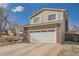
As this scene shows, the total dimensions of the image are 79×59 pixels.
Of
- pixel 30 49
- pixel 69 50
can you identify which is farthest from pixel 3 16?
pixel 69 50

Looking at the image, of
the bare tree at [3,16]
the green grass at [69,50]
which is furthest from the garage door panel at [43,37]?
the bare tree at [3,16]

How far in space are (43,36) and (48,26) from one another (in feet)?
0.86

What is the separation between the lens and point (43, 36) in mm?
5379

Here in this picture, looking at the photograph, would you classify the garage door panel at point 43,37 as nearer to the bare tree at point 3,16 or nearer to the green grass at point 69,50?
the green grass at point 69,50

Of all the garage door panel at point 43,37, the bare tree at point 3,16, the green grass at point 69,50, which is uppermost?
the bare tree at point 3,16

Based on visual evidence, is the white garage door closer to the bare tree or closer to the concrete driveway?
the concrete driveway

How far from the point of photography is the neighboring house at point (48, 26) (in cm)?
521

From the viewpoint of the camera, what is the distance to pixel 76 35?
17.0 feet

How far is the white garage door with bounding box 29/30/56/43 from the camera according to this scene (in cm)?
531

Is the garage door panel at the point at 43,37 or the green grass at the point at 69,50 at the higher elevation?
the garage door panel at the point at 43,37

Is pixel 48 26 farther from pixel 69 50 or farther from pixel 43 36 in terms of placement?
pixel 69 50

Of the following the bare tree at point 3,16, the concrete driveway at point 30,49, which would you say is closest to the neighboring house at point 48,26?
the concrete driveway at point 30,49

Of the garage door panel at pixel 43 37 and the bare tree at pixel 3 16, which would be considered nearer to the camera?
the bare tree at pixel 3 16

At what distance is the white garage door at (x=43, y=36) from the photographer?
531cm
